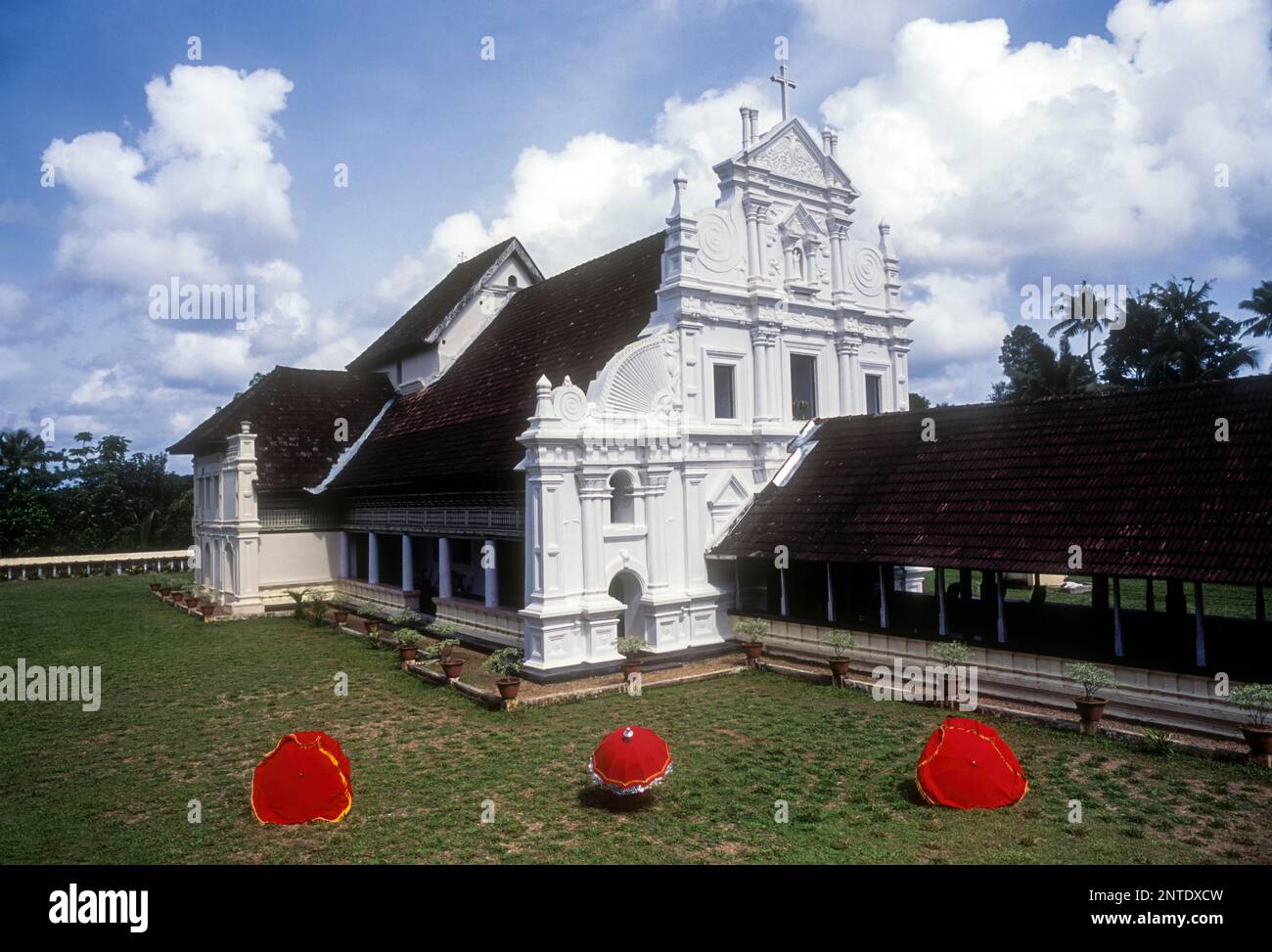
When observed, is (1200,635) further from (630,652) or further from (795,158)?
(795,158)

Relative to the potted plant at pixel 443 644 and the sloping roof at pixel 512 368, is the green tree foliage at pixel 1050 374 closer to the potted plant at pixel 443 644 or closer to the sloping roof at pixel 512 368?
the sloping roof at pixel 512 368

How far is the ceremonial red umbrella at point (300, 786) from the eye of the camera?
28.2ft

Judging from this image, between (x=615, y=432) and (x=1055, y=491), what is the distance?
7412 millimetres

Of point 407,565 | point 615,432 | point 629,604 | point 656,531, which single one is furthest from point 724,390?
point 407,565

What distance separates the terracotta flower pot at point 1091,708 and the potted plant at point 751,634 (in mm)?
5900

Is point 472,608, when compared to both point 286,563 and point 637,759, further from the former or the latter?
point 637,759

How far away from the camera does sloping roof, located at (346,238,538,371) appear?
26.3 m

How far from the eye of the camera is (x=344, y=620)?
861 inches

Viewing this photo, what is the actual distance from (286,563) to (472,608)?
30.5ft

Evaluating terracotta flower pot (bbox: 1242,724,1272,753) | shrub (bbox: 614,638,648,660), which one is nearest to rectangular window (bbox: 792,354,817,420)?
shrub (bbox: 614,638,648,660)

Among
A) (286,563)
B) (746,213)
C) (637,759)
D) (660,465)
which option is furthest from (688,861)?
(286,563)

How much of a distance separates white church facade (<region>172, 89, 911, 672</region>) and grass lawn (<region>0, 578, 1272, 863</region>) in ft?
9.00

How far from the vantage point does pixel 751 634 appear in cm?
1606

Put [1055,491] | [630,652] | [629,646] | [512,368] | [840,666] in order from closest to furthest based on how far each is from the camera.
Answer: [1055,491], [840,666], [629,646], [630,652], [512,368]
